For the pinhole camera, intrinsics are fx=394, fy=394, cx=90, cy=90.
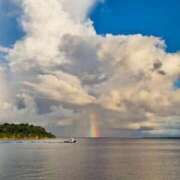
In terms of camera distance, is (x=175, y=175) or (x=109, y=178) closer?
(x=109, y=178)

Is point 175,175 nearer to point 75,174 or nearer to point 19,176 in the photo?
point 75,174

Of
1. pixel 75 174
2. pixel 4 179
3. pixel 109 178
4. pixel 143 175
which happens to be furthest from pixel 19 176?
pixel 143 175

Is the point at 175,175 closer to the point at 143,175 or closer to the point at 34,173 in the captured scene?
the point at 143,175

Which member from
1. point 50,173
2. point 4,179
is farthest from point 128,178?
point 4,179

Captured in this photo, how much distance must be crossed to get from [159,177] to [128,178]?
293 inches

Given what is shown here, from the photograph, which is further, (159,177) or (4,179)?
(159,177)

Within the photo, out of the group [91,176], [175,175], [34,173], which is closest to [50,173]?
[34,173]

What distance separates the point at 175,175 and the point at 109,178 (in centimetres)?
1581

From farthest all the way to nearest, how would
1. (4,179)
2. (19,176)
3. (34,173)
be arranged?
(34,173)
(19,176)
(4,179)

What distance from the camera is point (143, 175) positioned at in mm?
84375

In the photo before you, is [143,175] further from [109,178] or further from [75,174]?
[75,174]

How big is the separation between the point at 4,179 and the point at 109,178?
67.5 feet

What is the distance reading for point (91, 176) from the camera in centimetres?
8188

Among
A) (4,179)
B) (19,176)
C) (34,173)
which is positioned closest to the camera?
(4,179)
